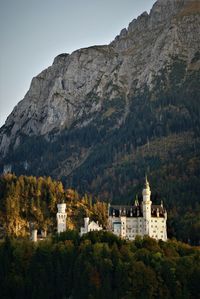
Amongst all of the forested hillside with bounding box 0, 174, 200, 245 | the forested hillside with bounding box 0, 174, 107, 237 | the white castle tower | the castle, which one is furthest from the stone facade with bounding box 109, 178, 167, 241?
the forested hillside with bounding box 0, 174, 107, 237

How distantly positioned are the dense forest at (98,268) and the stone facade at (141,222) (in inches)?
361

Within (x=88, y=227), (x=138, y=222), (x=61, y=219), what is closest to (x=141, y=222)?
(x=138, y=222)

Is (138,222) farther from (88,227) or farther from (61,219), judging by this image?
(61,219)

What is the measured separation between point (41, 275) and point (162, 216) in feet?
110

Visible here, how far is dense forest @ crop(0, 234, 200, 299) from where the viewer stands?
143 m

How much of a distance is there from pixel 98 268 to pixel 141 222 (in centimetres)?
2232

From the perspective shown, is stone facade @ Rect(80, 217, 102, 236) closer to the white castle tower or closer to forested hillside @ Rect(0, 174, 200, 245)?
the white castle tower

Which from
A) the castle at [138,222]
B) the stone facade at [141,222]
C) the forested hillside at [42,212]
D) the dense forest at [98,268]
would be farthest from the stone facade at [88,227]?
the forested hillside at [42,212]

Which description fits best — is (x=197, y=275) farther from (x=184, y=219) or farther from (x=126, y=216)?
(x=184, y=219)

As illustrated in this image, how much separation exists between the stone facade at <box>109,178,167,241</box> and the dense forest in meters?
9.16

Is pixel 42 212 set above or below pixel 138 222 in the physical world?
above

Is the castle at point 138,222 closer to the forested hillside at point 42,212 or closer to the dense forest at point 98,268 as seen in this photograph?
the forested hillside at point 42,212

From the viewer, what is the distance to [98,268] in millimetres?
148125

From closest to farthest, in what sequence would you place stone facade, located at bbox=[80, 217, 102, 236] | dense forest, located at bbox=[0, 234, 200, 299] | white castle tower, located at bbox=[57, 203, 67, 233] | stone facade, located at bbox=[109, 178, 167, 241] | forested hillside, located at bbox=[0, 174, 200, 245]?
dense forest, located at bbox=[0, 234, 200, 299]
stone facade, located at bbox=[109, 178, 167, 241]
stone facade, located at bbox=[80, 217, 102, 236]
white castle tower, located at bbox=[57, 203, 67, 233]
forested hillside, located at bbox=[0, 174, 200, 245]
